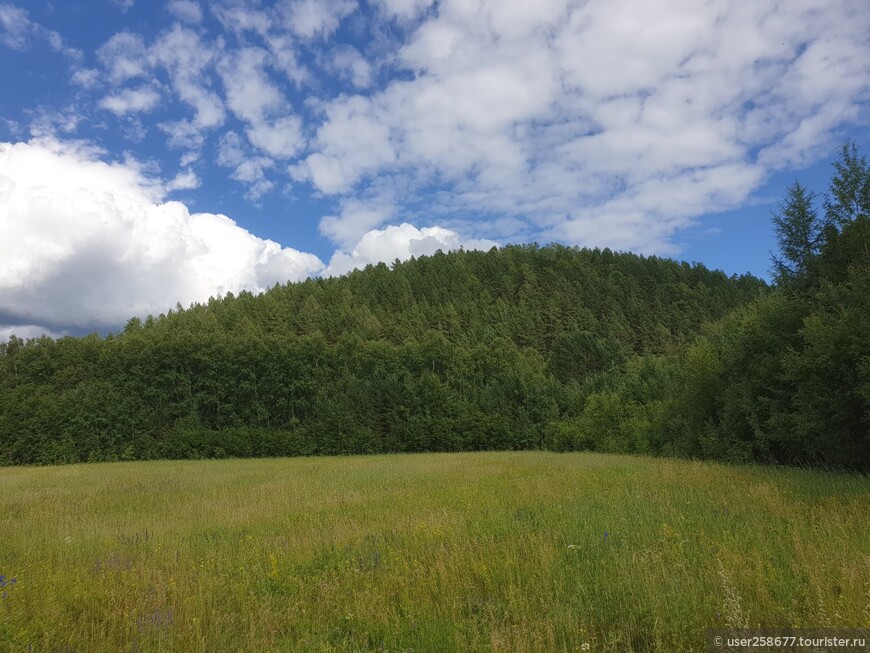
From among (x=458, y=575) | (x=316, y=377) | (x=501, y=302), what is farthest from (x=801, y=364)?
(x=501, y=302)

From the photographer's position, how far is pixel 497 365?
81188 mm

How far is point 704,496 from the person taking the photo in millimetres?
11109

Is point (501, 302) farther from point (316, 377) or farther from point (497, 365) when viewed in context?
point (316, 377)

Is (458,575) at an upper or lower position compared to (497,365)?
lower

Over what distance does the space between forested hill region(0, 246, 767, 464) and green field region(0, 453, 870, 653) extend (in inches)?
2180

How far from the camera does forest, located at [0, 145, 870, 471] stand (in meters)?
21.8

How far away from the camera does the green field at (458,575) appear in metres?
4.83

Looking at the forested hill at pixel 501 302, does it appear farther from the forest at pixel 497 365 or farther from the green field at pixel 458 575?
the green field at pixel 458 575

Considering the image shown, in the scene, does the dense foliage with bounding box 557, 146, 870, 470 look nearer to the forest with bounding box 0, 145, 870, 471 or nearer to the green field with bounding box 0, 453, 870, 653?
the forest with bounding box 0, 145, 870, 471

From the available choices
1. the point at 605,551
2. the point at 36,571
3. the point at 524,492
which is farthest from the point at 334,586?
the point at 524,492

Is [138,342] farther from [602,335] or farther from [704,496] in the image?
[602,335]

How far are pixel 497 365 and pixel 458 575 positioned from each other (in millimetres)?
75610

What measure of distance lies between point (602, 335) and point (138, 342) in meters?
89.2

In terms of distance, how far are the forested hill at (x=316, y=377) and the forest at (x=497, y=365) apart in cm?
28
